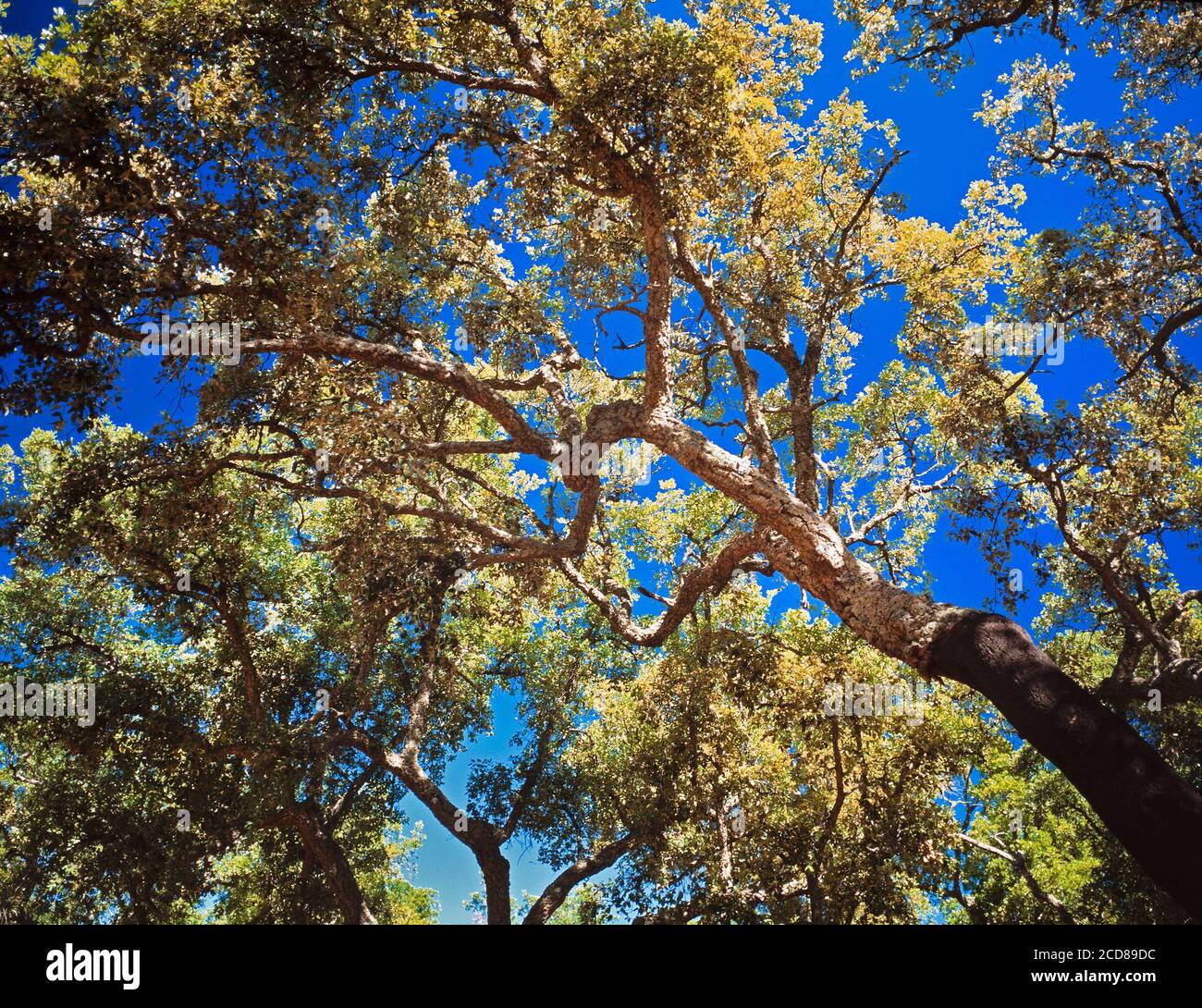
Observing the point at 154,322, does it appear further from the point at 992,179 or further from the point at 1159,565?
the point at 1159,565

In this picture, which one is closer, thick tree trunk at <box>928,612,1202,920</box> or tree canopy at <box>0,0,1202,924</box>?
thick tree trunk at <box>928,612,1202,920</box>

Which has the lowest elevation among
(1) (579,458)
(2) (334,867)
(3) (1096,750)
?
(2) (334,867)

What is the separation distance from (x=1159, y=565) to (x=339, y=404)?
1540cm

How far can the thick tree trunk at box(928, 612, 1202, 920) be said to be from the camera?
15.1 feet

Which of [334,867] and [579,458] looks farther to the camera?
[334,867]

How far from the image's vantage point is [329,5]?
885cm

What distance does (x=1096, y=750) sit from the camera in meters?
5.04
